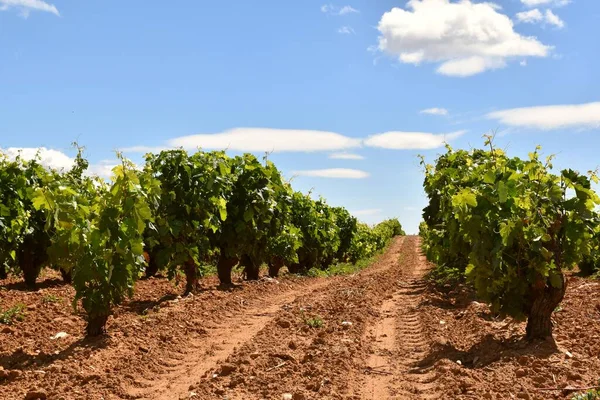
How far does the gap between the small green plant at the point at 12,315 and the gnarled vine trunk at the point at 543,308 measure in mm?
7310

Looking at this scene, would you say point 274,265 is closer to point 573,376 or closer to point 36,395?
point 36,395

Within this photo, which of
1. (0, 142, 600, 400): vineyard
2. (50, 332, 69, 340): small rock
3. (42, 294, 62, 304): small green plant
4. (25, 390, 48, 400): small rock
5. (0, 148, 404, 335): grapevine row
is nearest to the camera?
(25, 390, 48, 400): small rock

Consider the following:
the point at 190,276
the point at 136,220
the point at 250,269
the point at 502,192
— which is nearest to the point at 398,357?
the point at 502,192

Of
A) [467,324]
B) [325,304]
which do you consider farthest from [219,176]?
[467,324]

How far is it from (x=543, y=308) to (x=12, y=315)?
7636 mm

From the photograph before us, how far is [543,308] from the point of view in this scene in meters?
7.22

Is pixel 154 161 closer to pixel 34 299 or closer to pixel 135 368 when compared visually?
pixel 34 299

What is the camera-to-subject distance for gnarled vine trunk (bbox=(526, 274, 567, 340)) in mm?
7199

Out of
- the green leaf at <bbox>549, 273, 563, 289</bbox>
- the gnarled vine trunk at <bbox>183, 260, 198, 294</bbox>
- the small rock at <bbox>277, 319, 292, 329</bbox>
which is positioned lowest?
the small rock at <bbox>277, 319, 292, 329</bbox>

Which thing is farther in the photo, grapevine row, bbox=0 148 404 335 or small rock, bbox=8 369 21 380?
grapevine row, bbox=0 148 404 335

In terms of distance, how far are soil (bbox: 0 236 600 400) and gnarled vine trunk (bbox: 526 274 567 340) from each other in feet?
0.59

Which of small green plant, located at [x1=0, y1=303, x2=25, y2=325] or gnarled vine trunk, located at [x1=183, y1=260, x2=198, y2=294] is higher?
gnarled vine trunk, located at [x1=183, y1=260, x2=198, y2=294]

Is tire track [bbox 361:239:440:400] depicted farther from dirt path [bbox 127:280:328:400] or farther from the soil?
dirt path [bbox 127:280:328:400]

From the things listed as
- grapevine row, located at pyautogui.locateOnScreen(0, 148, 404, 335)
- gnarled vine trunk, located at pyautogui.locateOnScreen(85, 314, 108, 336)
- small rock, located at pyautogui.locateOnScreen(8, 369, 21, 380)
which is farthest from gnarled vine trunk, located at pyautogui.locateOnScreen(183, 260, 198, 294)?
small rock, located at pyautogui.locateOnScreen(8, 369, 21, 380)
